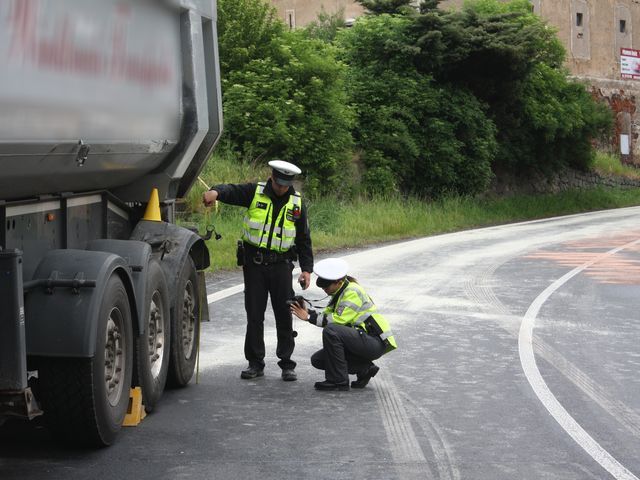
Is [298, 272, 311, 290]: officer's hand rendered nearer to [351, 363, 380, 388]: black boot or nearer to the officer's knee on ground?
the officer's knee on ground

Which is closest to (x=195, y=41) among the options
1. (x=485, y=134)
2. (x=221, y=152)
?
(x=221, y=152)

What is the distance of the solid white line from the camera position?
21.8 feet

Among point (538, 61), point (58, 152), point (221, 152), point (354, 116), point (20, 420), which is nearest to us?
point (58, 152)

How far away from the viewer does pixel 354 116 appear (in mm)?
34500

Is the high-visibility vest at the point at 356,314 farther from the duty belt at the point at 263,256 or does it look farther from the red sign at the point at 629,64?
the red sign at the point at 629,64

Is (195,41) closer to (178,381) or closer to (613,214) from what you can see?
(178,381)

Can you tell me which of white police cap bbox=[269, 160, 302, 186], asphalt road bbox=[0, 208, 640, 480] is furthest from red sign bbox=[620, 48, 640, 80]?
white police cap bbox=[269, 160, 302, 186]

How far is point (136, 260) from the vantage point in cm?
740

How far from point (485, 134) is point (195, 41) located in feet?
99.4

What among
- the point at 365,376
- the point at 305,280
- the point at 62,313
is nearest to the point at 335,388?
the point at 365,376

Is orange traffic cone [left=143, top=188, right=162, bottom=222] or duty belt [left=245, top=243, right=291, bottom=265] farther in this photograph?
duty belt [left=245, top=243, right=291, bottom=265]

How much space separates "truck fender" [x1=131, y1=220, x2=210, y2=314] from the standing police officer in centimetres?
36

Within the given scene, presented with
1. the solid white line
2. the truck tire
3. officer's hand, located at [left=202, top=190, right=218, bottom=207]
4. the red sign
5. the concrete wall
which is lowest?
the solid white line

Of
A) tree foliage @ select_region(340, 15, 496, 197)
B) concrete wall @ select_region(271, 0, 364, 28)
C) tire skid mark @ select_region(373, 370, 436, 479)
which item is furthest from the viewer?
concrete wall @ select_region(271, 0, 364, 28)
